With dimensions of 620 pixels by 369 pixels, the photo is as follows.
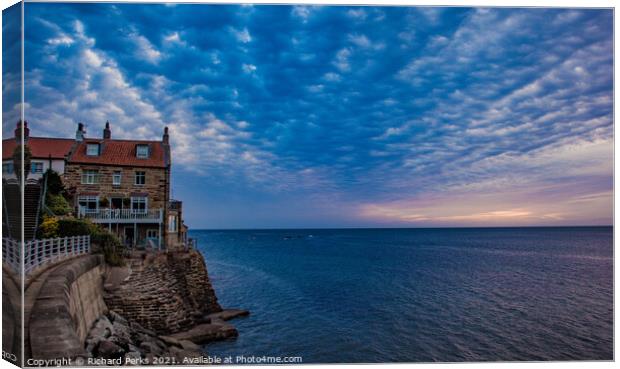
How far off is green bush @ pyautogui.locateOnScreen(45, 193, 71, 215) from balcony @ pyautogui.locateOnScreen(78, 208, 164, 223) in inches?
62.6

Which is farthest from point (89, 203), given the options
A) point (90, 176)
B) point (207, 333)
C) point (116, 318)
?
point (207, 333)

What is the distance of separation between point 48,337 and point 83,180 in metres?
11.1

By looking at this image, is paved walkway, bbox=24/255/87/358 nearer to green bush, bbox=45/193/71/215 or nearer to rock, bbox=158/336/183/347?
green bush, bbox=45/193/71/215

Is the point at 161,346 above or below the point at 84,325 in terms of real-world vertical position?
below

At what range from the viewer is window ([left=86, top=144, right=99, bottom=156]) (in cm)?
1800

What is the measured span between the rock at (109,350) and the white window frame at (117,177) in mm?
10011

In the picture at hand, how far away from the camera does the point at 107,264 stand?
15.7m

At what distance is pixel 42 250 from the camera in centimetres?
1053

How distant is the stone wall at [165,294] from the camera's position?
1511 cm

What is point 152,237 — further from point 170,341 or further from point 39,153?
point 39,153

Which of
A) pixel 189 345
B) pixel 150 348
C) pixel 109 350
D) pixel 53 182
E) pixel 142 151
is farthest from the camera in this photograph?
pixel 142 151

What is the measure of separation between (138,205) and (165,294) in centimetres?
489

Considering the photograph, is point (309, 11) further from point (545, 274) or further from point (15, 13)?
point (545, 274)

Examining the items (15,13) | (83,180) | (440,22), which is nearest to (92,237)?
(83,180)
